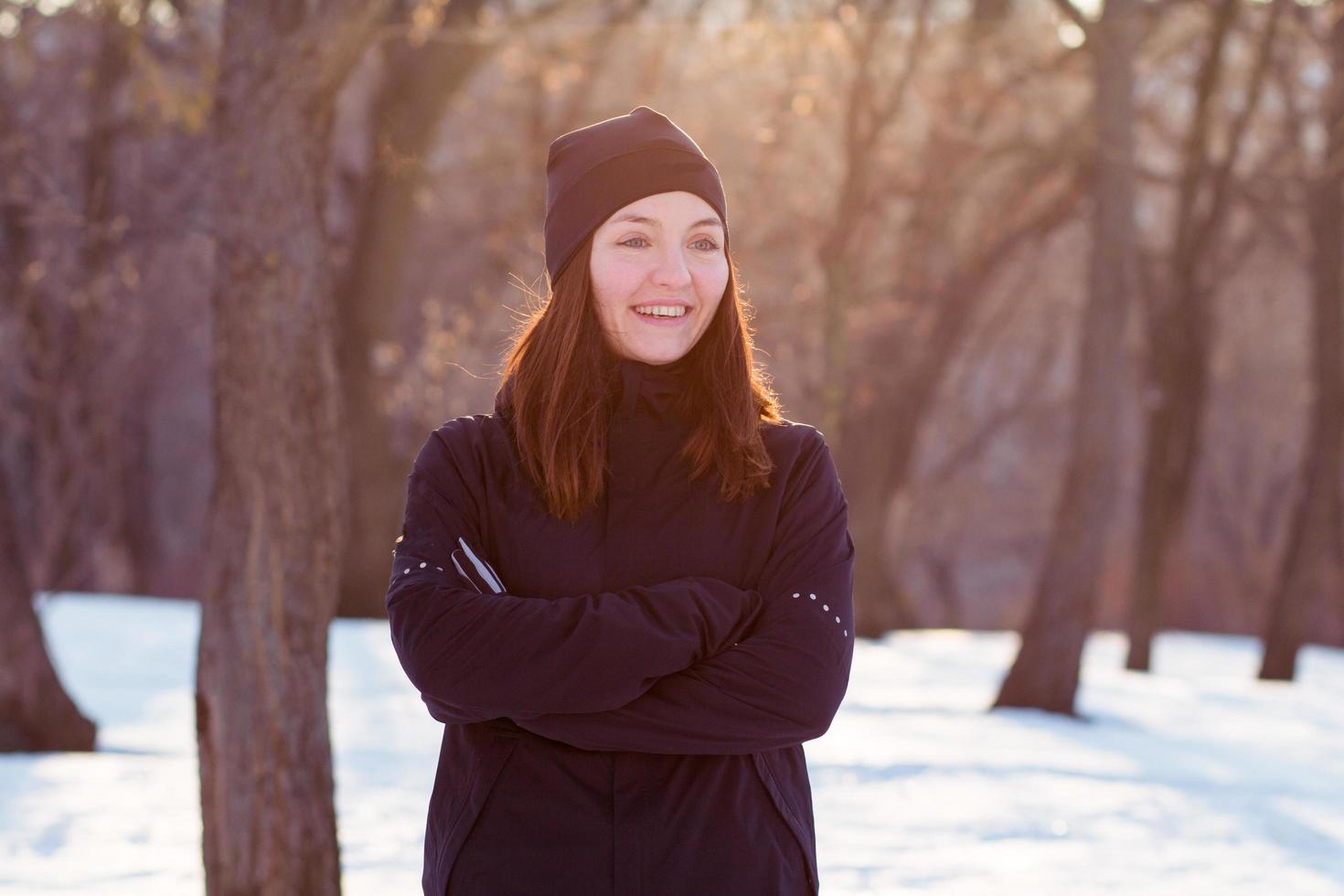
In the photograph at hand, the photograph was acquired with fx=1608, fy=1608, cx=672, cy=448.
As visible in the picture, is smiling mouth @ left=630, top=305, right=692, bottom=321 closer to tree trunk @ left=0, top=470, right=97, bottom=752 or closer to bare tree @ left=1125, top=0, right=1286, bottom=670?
tree trunk @ left=0, top=470, right=97, bottom=752

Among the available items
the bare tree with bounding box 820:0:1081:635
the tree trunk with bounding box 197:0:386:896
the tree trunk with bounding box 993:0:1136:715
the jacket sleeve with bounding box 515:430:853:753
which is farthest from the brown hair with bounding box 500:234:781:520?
the bare tree with bounding box 820:0:1081:635

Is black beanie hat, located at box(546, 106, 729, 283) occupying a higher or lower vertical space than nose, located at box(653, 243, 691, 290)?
higher

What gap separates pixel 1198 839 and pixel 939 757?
1.92 m

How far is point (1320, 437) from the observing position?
1471 cm

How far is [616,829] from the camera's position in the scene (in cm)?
245

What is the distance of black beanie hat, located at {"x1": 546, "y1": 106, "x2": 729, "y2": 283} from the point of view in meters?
2.77

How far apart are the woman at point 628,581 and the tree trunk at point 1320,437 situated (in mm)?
12834

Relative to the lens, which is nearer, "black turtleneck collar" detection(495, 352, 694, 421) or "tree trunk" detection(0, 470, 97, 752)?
"black turtleneck collar" detection(495, 352, 694, 421)

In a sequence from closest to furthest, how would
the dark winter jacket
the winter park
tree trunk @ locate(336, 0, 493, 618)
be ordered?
the dark winter jacket → the winter park → tree trunk @ locate(336, 0, 493, 618)

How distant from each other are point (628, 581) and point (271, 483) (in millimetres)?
2224

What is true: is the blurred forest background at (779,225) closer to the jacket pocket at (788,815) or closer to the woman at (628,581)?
the woman at (628,581)

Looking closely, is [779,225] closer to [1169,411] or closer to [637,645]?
[1169,411]

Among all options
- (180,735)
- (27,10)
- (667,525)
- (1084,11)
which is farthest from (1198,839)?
(27,10)

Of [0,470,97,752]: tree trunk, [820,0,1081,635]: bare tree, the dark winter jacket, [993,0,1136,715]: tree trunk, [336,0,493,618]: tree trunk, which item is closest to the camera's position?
the dark winter jacket
